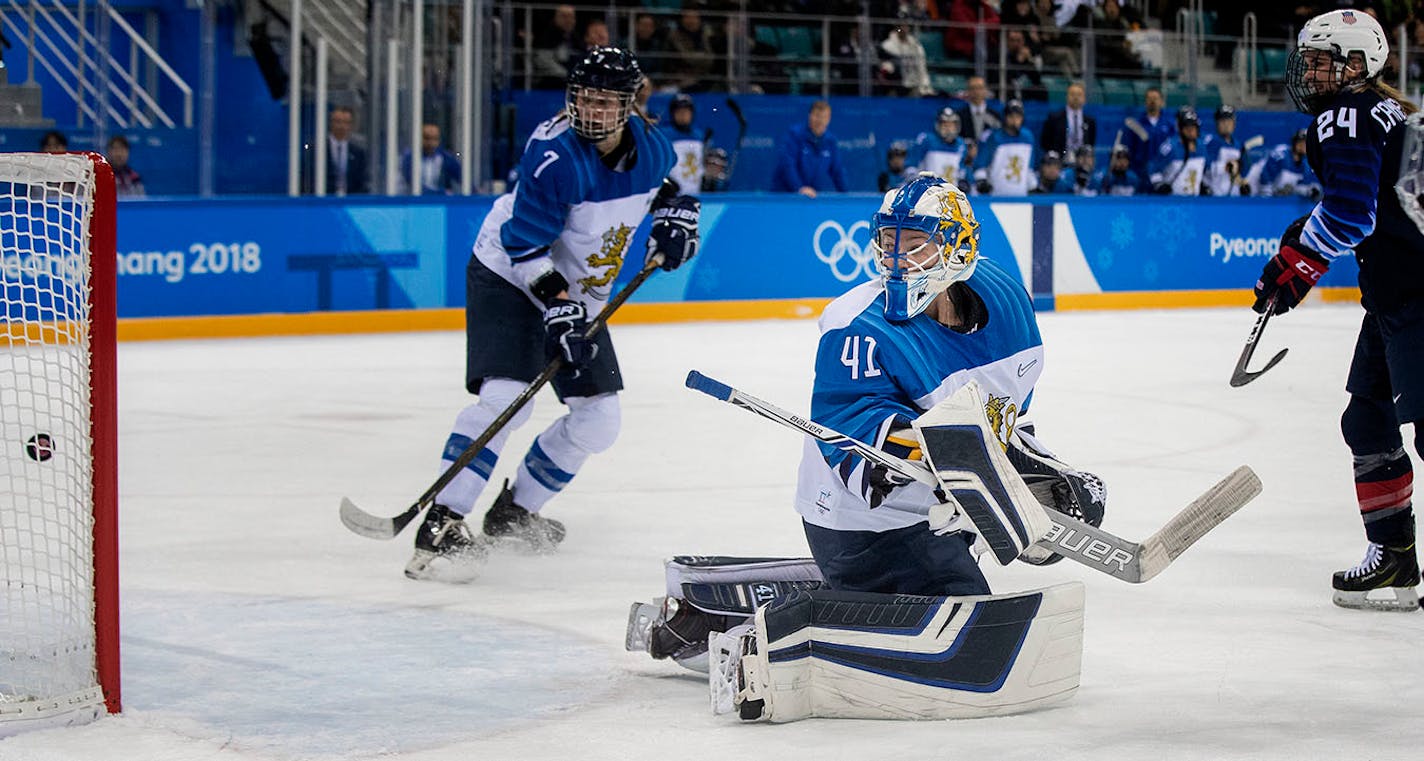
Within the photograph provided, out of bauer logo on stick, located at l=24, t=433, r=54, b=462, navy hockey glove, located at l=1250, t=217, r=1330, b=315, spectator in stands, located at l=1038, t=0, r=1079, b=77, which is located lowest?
bauer logo on stick, located at l=24, t=433, r=54, b=462

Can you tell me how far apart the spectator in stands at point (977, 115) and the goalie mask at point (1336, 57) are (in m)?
8.18

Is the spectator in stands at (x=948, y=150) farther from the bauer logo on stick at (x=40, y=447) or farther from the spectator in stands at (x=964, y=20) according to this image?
the bauer logo on stick at (x=40, y=447)

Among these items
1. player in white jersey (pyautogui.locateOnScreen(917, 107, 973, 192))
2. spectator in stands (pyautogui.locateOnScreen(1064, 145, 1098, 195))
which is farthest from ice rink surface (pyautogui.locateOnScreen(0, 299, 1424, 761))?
spectator in stands (pyautogui.locateOnScreen(1064, 145, 1098, 195))

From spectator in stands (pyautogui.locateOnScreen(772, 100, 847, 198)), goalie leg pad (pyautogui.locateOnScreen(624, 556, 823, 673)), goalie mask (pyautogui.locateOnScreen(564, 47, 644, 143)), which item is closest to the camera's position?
goalie leg pad (pyautogui.locateOnScreen(624, 556, 823, 673))

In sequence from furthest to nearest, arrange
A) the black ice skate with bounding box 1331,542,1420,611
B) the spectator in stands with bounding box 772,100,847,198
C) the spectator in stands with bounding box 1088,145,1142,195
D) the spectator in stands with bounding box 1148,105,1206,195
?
the spectator in stands with bounding box 1148,105,1206,195
the spectator in stands with bounding box 1088,145,1142,195
the spectator in stands with bounding box 772,100,847,198
the black ice skate with bounding box 1331,542,1420,611

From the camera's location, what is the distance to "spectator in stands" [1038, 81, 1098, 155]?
1223cm

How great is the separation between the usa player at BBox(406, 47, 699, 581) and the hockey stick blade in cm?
9

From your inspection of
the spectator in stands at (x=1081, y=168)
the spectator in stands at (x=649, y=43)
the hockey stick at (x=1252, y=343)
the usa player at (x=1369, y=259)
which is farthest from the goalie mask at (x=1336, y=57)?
the spectator in stands at (x=1081, y=168)

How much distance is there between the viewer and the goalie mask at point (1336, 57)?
142 inches

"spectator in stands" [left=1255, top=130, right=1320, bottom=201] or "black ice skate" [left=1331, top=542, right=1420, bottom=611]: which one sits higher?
"spectator in stands" [left=1255, top=130, right=1320, bottom=201]

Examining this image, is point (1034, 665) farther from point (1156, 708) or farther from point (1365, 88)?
point (1365, 88)

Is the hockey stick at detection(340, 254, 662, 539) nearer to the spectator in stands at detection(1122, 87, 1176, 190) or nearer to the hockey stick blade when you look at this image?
the hockey stick blade

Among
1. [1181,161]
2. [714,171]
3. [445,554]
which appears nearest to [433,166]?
[714,171]

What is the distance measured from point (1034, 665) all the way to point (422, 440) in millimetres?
3641
